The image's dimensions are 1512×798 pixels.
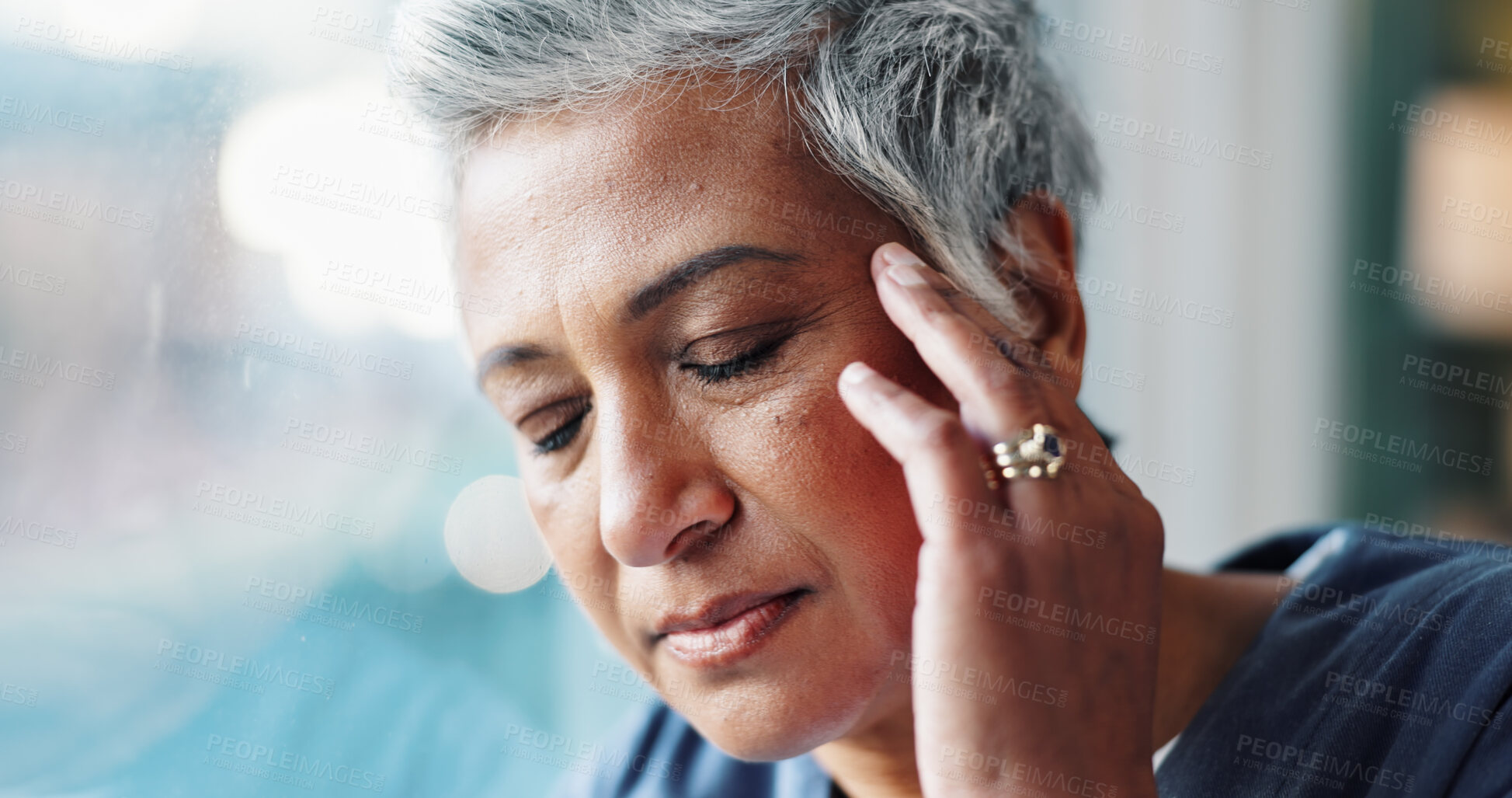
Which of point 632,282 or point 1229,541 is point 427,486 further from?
point 1229,541

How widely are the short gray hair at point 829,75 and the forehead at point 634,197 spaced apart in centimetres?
3

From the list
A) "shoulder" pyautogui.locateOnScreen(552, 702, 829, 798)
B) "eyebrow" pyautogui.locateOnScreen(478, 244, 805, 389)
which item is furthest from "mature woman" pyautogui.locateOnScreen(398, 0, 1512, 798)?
"shoulder" pyautogui.locateOnScreen(552, 702, 829, 798)

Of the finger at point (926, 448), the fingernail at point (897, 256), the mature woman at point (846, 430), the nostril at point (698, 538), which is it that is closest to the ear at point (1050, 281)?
the mature woman at point (846, 430)

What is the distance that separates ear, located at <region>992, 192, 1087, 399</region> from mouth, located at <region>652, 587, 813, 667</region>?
33cm

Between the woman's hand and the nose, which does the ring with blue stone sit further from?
the nose

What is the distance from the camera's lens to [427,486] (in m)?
1.07

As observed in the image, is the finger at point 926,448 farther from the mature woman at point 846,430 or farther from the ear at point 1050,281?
the ear at point 1050,281

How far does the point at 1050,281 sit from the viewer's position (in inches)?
36.2

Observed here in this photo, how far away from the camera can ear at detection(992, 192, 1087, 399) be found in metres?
0.90

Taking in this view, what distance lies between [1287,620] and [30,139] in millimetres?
1138

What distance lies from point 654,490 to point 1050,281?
43 centimetres

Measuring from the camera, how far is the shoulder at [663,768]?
46.6 inches

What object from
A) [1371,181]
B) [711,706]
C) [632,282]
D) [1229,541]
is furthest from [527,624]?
[1371,181]

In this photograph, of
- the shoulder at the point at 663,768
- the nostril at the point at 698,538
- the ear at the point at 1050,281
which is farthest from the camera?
the shoulder at the point at 663,768
